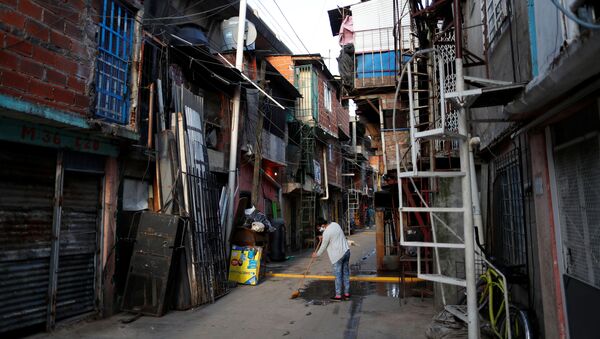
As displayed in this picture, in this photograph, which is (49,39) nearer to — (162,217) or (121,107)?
(121,107)

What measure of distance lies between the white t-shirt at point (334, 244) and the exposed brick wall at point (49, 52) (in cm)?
539

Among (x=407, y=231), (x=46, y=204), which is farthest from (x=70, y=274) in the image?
Answer: (x=407, y=231)

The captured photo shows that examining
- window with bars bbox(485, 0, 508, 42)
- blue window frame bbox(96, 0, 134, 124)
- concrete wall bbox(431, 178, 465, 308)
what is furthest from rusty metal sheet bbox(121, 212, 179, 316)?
window with bars bbox(485, 0, 508, 42)

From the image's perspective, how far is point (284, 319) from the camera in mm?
6961

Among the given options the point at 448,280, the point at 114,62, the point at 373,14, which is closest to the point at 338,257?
the point at 448,280

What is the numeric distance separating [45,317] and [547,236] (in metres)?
7.24

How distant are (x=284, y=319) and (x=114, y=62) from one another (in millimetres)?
5856

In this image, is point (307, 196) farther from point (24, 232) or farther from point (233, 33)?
point (24, 232)

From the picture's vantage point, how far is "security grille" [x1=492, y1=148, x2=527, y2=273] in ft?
18.1

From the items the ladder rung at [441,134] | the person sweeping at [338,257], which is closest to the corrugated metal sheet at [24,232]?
the person sweeping at [338,257]

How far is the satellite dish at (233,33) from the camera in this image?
1350 cm

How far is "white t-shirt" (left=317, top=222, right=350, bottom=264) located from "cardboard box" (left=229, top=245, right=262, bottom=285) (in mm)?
2428

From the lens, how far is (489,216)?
285 inches

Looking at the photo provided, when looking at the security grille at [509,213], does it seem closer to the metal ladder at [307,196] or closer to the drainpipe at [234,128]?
the drainpipe at [234,128]
